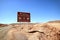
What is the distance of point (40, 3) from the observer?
3.23m

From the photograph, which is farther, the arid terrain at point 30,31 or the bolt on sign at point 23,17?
the bolt on sign at point 23,17

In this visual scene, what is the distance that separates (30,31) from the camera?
2.79 metres

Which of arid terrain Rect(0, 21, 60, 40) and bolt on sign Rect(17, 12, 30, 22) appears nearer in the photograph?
arid terrain Rect(0, 21, 60, 40)

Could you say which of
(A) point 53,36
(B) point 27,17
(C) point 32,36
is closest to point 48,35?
→ (A) point 53,36

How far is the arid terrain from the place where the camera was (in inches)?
104

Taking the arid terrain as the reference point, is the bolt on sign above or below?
above

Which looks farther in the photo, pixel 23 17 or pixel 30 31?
pixel 23 17

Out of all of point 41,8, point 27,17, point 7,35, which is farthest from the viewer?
point 41,8

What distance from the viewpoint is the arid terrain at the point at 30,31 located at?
265cm

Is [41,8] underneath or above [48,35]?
above

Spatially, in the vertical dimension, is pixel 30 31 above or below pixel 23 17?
below

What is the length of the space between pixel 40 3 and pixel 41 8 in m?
0.13

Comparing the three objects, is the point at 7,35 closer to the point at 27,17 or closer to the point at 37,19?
the point at 27,17

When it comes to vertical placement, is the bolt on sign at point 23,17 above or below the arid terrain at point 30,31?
above
